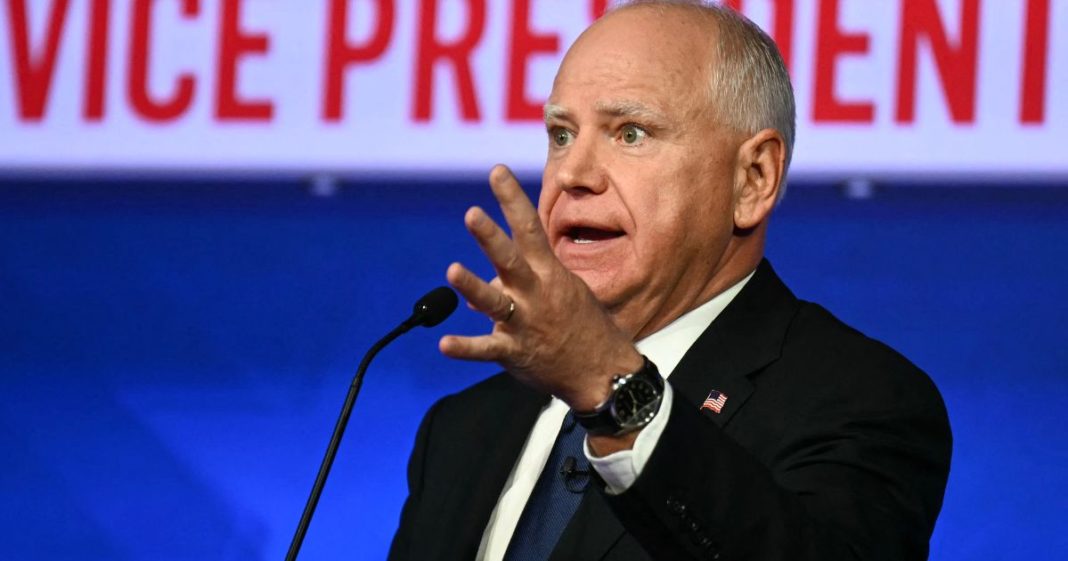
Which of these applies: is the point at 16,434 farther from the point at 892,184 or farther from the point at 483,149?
the point at 892,184

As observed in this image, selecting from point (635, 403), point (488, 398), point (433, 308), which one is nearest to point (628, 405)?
point (635, 403)

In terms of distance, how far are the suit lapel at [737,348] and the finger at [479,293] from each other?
1.84 feet

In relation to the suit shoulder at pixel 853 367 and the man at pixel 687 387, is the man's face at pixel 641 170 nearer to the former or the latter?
the man at pixel 687 387

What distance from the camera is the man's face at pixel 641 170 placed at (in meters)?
1.94

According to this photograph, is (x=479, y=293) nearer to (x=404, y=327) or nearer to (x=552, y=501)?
(x=404, y=327)

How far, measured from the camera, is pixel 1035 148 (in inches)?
96.6

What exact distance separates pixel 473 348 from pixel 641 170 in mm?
728

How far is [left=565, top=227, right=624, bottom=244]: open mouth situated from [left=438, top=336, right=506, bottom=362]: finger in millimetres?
676

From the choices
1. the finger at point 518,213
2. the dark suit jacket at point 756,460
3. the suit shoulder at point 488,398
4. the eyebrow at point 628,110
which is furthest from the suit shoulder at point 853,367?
the finger at point 518,213

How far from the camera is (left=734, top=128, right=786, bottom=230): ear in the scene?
6.63ft

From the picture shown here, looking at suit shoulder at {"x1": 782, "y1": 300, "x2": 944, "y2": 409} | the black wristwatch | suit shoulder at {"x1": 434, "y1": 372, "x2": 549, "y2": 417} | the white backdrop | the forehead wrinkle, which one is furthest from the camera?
the white backdrop

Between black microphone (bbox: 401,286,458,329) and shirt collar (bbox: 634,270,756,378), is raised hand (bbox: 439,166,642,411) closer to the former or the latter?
black microphone (bbox: 401,286,458,329)

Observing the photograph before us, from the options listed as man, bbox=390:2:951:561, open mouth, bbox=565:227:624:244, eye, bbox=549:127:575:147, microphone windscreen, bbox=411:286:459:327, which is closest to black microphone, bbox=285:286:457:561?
microphone windscreen, bbox=411:286:459:327

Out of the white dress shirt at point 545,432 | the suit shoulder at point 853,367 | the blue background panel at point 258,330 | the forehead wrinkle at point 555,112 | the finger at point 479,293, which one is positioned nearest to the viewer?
the finger at point 479,293
